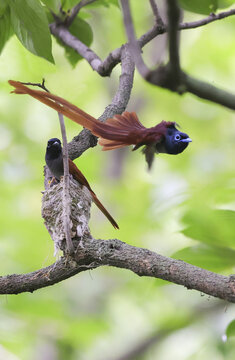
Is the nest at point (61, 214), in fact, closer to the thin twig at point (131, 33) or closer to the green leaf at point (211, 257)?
the green leaf at point (211, 257)

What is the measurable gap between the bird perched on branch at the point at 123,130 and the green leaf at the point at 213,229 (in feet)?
0.95

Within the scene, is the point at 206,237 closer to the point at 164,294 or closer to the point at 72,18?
the point at 72,18

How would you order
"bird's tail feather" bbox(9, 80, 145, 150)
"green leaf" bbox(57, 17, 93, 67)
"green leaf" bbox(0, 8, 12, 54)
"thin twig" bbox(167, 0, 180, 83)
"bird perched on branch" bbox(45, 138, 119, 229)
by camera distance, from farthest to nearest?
"green leaf" bbox(57, 17, 93, 67)
"bird perched on branch" bbox(45, 138, 119, 229)
"green leaf" bbox(0, 8, 12, 54)
"bird's tail feather" bbox(9, 80, 145, 150)
"thin twig" bbox(167, 0, 180, 83)

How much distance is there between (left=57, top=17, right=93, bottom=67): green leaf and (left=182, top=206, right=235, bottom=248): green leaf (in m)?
1.55

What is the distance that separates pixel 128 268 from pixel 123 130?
531 mm

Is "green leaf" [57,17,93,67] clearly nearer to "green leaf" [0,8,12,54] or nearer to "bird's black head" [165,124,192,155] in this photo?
"green leaf" [0,8,12,54]

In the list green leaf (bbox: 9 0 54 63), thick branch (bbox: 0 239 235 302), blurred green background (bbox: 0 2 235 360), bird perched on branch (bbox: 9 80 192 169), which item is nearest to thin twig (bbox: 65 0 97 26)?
blurred green background (bbox: 0 2 235 360)

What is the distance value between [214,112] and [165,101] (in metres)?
0.82

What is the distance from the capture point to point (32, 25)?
5.72 feet

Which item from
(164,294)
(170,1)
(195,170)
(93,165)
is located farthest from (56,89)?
(170,1)

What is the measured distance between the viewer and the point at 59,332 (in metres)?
4.48

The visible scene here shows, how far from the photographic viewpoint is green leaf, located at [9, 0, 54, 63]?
1669 millimetres

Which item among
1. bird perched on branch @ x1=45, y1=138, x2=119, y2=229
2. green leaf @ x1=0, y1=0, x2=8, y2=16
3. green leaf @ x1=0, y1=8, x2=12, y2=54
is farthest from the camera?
bird perched on branch @ x1=45, y1=138, x2=119, y2=229

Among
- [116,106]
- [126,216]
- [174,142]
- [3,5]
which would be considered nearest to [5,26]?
[3,5]
